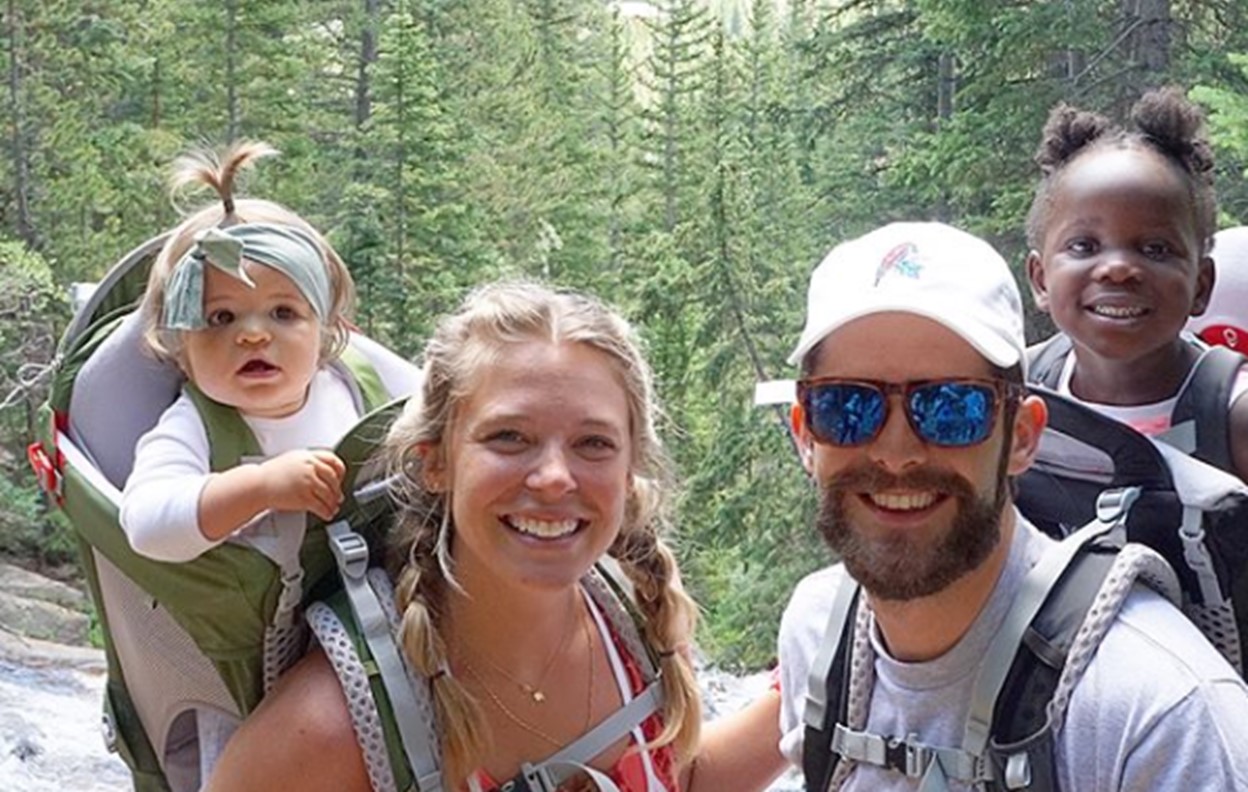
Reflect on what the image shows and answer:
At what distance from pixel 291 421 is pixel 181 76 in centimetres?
1573

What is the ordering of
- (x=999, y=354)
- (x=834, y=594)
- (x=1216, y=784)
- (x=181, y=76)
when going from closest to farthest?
1. (x=1216, y=784)
2. (x=999, y=354)
3. (x=834, y=594)
4. (x=181, y=76)

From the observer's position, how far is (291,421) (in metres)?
2.17

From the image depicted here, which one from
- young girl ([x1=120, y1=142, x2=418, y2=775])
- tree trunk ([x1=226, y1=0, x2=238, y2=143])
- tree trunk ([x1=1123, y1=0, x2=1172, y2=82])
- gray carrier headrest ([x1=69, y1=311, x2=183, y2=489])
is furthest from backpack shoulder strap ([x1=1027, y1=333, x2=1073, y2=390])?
tree trunk ([x1=226, y1=0, x2=238, y2=143])

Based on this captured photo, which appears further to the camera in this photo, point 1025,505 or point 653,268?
point 653,268

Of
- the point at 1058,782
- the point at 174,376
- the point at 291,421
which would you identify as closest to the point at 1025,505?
the point at 1058,782

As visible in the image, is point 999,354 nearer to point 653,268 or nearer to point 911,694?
point 911,694

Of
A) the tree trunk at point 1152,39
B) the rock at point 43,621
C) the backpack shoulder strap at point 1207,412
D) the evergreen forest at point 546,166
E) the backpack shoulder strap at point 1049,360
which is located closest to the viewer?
the backpack shoulder strap at point 1207,412

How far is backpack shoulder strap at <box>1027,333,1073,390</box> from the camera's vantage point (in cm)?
228

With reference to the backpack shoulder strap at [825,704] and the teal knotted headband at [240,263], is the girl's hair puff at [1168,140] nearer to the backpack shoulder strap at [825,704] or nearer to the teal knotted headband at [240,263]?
the backpack shoulder strap at [825,704]

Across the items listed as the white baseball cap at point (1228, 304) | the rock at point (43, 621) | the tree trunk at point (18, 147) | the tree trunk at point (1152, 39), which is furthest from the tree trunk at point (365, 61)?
the white baseball cap at point (1228, 304)

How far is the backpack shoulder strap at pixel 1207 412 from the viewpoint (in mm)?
1917

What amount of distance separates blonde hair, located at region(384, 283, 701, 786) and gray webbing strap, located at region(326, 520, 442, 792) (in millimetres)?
33

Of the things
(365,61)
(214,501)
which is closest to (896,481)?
(214,501)

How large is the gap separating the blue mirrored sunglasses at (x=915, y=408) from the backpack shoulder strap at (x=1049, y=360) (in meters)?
0.83
